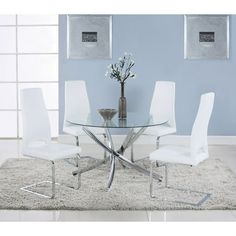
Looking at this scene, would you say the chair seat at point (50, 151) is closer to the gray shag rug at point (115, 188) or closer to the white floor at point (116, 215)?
the gray shag rug at point (115, 188)

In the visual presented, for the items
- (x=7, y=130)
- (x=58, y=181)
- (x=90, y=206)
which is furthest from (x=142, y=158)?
(x=7, y=130)

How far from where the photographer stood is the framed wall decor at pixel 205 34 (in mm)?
7184

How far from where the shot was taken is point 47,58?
25.4ft

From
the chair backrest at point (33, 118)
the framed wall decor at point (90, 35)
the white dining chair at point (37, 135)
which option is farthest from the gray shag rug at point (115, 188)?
the framed wall decor at point (90, 35)

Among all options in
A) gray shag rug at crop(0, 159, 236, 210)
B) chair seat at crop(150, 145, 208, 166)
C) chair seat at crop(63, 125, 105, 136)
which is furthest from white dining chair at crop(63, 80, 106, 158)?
chair seat at crop(150, 145, 208, 166)

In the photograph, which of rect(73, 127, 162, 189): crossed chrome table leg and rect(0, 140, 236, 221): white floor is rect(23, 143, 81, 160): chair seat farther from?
rect(0, 140, 236, 221): white floor

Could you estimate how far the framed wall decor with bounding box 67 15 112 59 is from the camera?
23.7 feet

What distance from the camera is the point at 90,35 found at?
723 cm

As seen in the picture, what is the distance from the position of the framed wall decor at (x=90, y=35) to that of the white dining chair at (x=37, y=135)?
2362mm

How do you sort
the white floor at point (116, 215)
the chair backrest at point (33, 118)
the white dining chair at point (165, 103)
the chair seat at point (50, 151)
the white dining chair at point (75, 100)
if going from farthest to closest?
the white dining chair at point (75, 100), the white dining chair at point (165, 103), the chair backrest at point (33, 118), the chair seat at point (50, 151), the white floor at point (116, 215)
